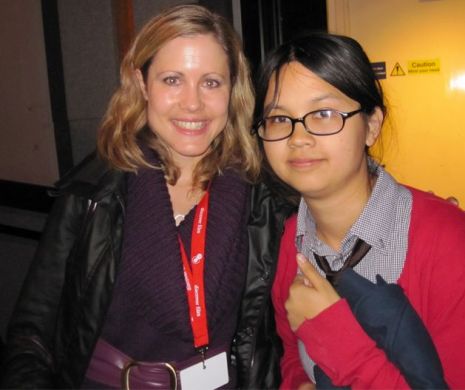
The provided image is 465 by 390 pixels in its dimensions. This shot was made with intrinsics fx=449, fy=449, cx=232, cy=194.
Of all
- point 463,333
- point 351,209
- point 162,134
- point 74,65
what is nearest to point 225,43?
point 162,134

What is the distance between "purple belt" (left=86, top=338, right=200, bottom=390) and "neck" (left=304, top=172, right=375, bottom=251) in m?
0.64

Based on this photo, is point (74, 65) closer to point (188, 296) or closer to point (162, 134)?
point (162, 134)

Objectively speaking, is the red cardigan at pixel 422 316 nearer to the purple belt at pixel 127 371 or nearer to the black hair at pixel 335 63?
the black hair at pixel 335 63

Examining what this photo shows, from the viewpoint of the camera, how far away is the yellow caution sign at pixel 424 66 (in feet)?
9.34

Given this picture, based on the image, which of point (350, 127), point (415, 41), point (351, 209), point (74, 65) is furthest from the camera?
point (74, 65)

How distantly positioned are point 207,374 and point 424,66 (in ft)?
7.76

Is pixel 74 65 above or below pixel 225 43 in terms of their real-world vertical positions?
above

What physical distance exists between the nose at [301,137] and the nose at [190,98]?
0.44m

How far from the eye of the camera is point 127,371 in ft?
4.79

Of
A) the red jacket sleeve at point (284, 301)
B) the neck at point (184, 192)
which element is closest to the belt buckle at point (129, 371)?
the red jacket sleeve at point (284, 301)

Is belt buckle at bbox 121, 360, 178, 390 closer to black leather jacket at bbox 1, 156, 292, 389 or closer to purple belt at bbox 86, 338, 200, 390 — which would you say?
purple belt at bbox 86, 338, 200, 390

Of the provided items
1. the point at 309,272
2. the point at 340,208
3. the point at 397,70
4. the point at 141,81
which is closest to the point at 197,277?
→ the point at 309,272

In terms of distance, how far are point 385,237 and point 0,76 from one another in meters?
4.16

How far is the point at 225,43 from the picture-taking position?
1.67 m
